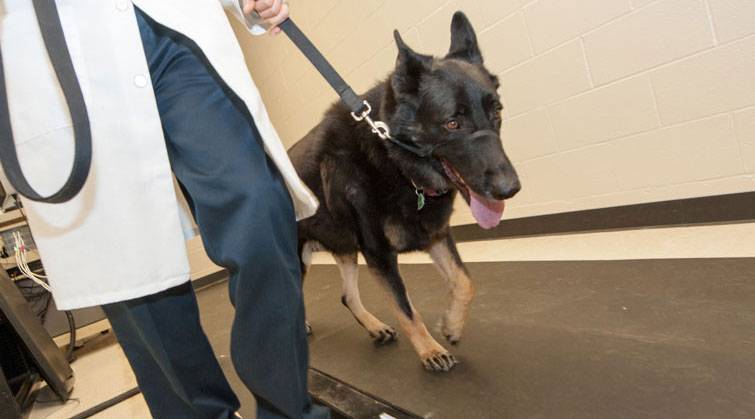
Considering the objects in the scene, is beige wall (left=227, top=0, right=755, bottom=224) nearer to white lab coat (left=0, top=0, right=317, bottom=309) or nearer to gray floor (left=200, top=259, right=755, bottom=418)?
gray floor (left=200, top=259, right=755, bottom=418)

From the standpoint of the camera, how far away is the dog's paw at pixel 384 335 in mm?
2000

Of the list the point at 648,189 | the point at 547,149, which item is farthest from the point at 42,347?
the point at 648,189

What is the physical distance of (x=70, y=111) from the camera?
883 mm

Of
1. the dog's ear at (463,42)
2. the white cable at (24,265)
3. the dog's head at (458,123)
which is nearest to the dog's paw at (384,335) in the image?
the dog's head at (458,123)

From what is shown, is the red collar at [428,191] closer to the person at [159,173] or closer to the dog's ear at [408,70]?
the dog's ear at [408,70]

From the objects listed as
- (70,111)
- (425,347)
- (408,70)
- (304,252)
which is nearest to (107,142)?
(70,111)

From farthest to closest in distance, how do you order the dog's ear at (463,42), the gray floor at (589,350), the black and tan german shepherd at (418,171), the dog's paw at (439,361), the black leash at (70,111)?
the dog's ear at (463,42) → the dog's paw at (439,361) → the black and tan german shepherd at (418,171) → the gray floor at (589,350) → the black leash at (70,111)

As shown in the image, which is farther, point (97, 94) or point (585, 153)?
point (585, 153)

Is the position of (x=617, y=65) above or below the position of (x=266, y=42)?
below

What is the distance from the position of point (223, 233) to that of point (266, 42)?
189 inches

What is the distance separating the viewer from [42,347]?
8.96 feet

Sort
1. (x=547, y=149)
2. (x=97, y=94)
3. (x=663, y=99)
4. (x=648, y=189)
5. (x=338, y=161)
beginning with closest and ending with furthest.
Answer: (x=97, y=94), (x=338, y=161), (x=663, y=99), (x=648, y=189), (x=547, y=149)

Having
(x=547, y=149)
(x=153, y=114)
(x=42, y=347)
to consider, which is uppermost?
(x=153, y=114)

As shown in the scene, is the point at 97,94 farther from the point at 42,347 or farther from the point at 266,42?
the point at 266,42
